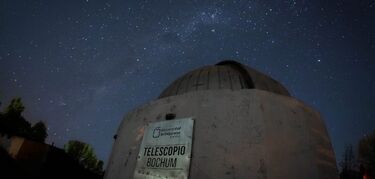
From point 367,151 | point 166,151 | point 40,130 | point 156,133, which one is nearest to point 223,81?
point 156,133

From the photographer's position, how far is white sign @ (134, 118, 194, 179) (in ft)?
15.6

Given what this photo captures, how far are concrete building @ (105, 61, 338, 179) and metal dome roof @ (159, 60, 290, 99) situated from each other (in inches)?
3.7

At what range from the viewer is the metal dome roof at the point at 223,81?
6289 mm

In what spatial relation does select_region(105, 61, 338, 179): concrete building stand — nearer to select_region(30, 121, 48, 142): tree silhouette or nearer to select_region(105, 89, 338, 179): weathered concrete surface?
select_region(105, 89, 338, 179): weathered concrete surface

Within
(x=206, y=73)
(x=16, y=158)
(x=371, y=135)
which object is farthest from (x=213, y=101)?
(x=371, y=135)

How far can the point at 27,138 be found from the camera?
17391 millimetres

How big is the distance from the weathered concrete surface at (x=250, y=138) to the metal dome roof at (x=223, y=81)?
0.89 meters

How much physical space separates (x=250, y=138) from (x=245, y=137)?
3.9 inches

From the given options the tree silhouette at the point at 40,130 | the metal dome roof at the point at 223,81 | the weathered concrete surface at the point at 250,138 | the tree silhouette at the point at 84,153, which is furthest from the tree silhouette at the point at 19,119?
the weathered concrete surface at the point at 250,138

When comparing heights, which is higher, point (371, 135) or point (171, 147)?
point (371, 135)

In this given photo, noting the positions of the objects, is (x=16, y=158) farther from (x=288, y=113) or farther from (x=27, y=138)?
(x=288, y=113)

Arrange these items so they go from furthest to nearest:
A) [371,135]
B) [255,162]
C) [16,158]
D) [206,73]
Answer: [371,135] < [16,158] < [206,73] < [255,162]

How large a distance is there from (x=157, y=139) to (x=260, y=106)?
246 centimetres

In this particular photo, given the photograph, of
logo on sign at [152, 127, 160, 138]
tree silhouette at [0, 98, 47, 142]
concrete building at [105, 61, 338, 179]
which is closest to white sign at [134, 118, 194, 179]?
logo on sign at [152, 127, 160, 138]
